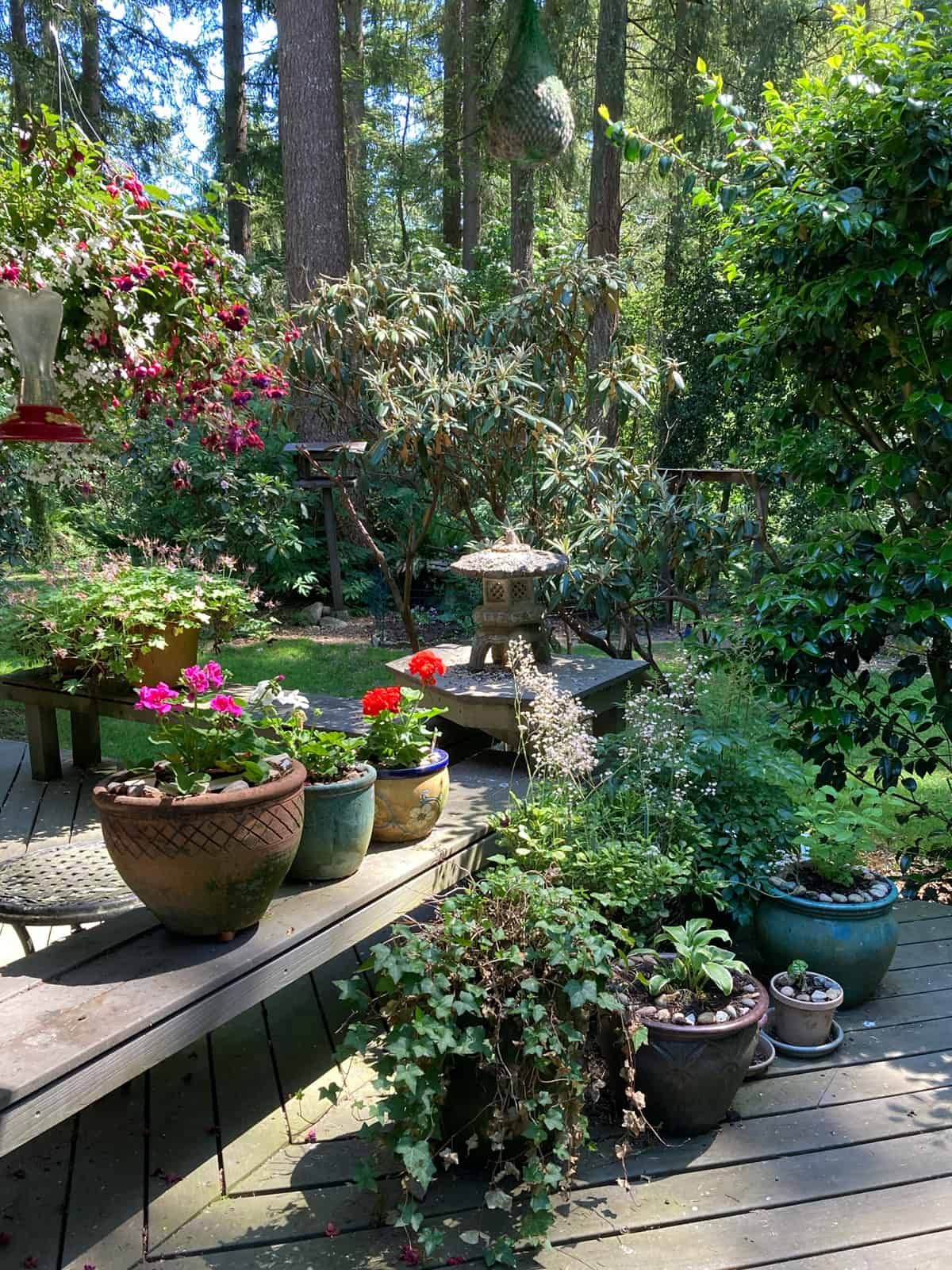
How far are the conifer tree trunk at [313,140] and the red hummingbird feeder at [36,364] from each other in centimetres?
536

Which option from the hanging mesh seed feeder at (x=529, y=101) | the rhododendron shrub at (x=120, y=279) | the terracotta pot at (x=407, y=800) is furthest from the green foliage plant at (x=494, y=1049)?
the hanging mesh seed feeder at (x=529, y=101)

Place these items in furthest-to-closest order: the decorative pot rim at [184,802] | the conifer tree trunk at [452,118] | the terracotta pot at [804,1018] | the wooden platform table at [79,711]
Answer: the conifer tree trunk at [452,118] → the wooden platform table at [79,711] → the terracotta pot at [804,1018] → the decorative pot rim at [184,802]

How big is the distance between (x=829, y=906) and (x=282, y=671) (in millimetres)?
4546

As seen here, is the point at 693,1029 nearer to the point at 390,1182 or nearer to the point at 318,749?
the point at 390,1182

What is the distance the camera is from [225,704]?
1969 millimetres

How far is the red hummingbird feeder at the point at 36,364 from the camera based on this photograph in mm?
2281

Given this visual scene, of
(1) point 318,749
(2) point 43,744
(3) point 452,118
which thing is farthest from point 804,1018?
(3) point 452,118

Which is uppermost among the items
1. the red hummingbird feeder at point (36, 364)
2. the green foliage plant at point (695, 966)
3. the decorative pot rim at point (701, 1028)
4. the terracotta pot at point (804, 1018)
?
the red hummingbird feeder at point (36, 364)

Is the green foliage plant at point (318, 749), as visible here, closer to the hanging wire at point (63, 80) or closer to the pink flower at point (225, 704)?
the pink flower at point (225, 704)

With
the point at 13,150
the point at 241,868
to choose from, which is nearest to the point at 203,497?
the point at 13,150

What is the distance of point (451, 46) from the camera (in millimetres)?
10180

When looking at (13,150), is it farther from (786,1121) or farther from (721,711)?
(786,1121)

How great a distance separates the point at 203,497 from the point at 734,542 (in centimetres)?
503

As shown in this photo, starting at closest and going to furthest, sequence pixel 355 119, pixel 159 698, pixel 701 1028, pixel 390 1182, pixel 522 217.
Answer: pixel 159 698 → pixel 390 1182 → pixel 701 1028 → pixel 522 217 → pixel 355 119
